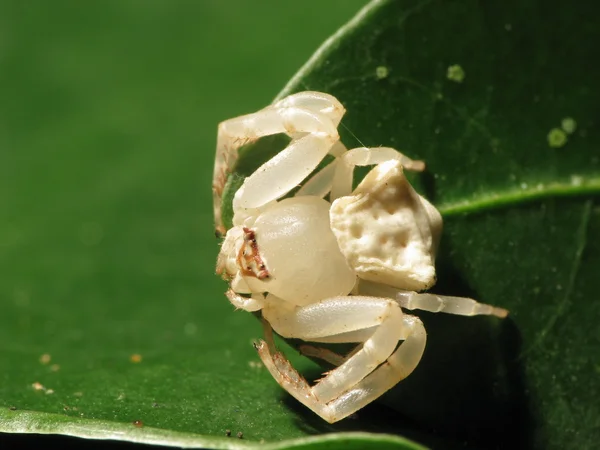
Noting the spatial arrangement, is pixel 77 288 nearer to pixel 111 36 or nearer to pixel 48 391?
pixel 48 391

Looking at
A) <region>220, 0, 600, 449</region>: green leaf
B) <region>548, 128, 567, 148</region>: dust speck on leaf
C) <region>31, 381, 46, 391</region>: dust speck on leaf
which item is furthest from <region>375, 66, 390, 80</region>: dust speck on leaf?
<region>31, 381, 46, 391</region>: dust speck on leaf

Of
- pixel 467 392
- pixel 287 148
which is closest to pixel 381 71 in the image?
pixel 287 148

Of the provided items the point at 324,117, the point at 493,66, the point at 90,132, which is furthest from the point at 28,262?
the point at 493,66

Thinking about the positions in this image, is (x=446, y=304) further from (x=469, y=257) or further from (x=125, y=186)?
(x=125, y=186)

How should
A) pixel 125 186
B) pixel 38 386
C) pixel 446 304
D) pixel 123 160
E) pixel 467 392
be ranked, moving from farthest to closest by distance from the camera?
pixel 123 160, pixel 125 186, pixel 38 386, pixel 467 392, pixel 446 304

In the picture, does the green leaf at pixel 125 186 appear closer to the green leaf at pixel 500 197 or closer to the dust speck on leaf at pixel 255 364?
the dust speck on leaf at pixel 255 364

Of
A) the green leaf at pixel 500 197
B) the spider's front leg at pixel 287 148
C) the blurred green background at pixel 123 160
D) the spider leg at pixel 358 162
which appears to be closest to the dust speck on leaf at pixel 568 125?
the green leaf at pixel 500 197
